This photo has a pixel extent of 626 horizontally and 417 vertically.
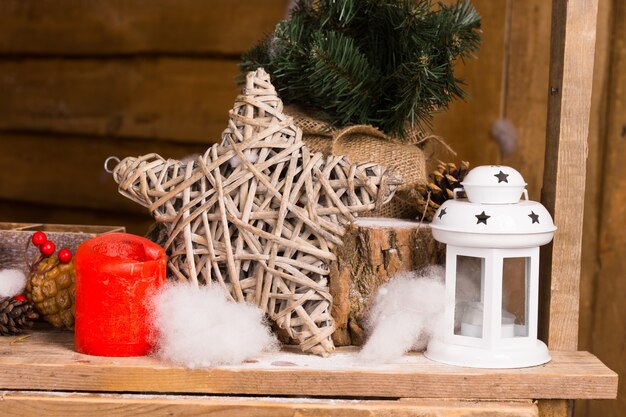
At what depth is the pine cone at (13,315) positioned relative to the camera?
115cm

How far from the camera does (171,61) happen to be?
2373 mm

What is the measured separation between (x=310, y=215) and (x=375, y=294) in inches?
6.2

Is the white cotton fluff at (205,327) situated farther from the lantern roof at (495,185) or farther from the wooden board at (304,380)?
the lantern roof at (495,185)

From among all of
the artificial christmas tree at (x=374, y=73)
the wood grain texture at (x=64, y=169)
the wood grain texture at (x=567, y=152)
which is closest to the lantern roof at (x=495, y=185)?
the wood grain texture at (x=567, y=152)

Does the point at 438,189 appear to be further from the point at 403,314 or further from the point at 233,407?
the point at 233,407

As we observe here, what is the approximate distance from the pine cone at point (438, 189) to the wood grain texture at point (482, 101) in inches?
24.7

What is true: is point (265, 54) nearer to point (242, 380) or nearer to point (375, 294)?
point (375, 294)

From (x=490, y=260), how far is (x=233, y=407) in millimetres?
382

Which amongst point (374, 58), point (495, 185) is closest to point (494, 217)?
point (495, 185)

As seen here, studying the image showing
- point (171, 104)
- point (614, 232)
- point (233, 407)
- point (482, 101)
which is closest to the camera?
point (233, 407)

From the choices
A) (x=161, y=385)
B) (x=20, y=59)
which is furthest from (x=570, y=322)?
(x=20, y=59)

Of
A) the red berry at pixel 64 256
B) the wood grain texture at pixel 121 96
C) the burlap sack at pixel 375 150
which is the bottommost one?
the red berry at pixel 64 256

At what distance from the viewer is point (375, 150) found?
4.14ft

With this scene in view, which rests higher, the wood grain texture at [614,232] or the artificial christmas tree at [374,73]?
the artificial christmas tree at [374,73]
